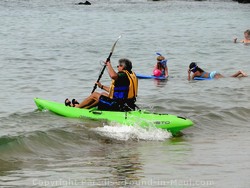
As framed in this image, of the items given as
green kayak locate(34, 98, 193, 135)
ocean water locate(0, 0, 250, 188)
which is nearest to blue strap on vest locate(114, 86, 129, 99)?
green kayak locate(34, 98, 193, 135)

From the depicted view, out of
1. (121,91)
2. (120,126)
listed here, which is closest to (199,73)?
(121,91)

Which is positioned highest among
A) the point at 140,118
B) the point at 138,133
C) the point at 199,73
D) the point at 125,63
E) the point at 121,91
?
the point at 125,63

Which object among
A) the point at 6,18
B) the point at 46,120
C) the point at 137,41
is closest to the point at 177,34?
the point at 137,41

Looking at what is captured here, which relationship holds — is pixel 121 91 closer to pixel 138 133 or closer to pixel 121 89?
pixel 121 89

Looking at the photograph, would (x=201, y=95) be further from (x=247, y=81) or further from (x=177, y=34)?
(x=177, y=34)

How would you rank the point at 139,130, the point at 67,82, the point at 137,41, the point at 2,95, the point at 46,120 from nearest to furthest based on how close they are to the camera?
1. the point at 139,130
2. the point at 46,120
3. the point at 2,95
4. the point at 67,82
5. the point at 137,41

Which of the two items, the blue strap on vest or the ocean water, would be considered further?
the blue strap on vest

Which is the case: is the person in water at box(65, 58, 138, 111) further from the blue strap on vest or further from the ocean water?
the ocean water

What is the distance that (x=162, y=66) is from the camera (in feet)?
64.2

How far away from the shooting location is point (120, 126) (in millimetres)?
11641

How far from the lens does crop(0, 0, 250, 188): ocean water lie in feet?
27.5

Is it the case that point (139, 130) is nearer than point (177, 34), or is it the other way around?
point (139, 130)

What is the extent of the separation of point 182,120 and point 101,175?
3.37 metres

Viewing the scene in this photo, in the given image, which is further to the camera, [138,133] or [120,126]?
[120,126]
